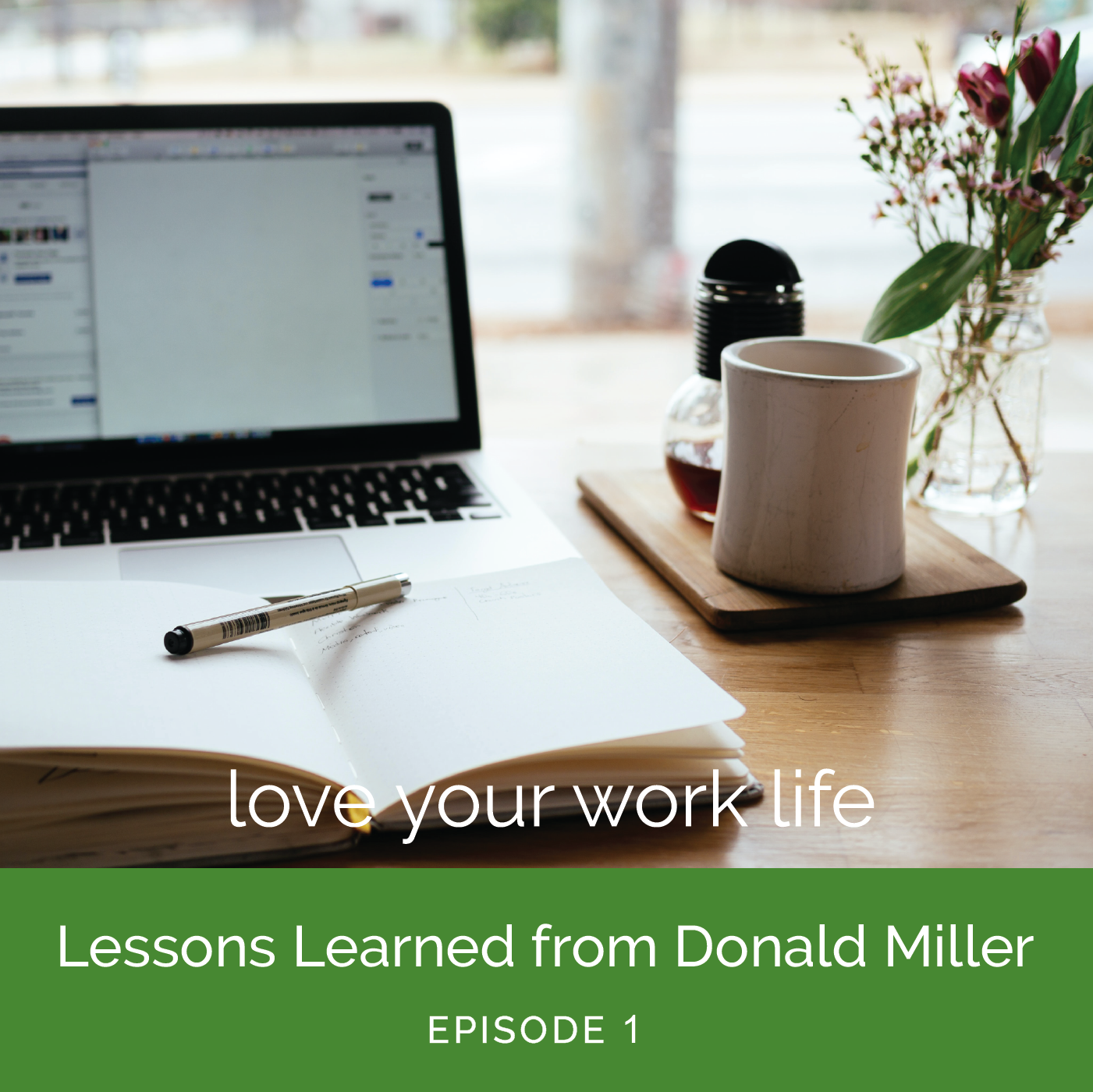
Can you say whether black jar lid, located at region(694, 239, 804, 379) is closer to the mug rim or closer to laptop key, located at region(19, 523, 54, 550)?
the mug rim

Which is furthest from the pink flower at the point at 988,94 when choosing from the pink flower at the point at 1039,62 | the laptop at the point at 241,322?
the laptop at the point at 241,322

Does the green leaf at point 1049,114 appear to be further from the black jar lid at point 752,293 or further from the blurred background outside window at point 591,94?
the blurred background outside window at point 591,94

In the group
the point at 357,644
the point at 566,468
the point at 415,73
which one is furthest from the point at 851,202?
the point at 357,644

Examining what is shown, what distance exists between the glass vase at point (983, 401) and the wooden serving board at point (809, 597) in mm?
57

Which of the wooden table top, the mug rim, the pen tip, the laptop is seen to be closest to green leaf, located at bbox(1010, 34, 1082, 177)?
the mug rim

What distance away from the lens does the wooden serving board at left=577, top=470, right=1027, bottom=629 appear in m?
0.73

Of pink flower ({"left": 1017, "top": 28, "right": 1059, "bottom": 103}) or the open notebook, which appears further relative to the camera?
pink flower ({"left": 1017, "top": 28, "right": 1059, "bottom": 103})

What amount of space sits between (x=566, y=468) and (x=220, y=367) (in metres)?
0.32

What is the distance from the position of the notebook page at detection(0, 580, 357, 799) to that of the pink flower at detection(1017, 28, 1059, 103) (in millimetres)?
635

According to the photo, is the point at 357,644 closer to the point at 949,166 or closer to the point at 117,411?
the point at 117,411

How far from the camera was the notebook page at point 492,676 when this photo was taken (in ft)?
1.69
